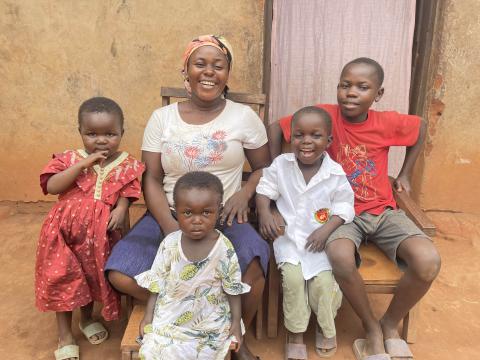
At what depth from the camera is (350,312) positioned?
10.4ft

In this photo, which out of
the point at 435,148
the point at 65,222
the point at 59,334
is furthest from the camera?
the point at 435,148

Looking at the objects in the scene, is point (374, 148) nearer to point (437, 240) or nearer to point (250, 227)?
point (250, 227)

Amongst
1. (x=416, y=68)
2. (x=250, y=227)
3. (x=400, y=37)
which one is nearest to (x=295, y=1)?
(x=400, y=37)

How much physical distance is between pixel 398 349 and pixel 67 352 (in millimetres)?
1825

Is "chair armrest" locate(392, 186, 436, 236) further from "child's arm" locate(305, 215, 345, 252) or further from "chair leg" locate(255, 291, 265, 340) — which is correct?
"chair leg" locate(255, 291, 265, 340)

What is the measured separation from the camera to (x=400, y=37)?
3793mm

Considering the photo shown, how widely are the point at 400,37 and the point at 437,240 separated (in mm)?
1731

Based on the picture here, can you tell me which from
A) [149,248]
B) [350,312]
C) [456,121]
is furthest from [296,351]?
[456,121]

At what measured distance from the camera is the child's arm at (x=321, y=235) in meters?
2.60

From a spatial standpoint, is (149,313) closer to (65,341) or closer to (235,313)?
(235,313)

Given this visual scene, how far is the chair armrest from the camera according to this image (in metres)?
2.69

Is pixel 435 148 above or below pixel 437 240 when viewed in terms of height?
above

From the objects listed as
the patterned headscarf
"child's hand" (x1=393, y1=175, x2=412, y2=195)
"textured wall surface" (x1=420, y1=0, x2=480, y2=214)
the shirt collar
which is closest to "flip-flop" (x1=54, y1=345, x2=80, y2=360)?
the shirt collar

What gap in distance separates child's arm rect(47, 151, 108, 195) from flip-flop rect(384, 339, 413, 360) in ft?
6.21
